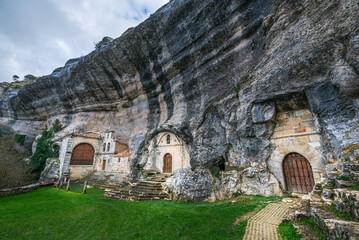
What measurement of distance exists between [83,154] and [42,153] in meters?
5.54

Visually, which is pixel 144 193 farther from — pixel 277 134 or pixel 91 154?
pixel 91 154

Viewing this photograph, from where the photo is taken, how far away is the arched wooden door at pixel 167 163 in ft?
50.5

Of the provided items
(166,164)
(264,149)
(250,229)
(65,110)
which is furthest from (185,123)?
(65,110)

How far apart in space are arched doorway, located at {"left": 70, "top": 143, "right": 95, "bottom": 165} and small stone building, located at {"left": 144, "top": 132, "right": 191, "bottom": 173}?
9.17 meters

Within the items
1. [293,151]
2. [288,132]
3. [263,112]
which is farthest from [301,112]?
[293,151]

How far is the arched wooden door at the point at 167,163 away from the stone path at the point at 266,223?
33.7ft

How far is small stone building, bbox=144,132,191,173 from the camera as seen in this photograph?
14.8 m

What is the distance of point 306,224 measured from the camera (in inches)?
160

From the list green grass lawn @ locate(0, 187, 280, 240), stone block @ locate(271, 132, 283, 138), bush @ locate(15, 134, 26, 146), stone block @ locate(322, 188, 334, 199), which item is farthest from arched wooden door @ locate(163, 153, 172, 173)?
bush @ locate(15, 134, 26, 146)

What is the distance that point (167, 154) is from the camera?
15.9m

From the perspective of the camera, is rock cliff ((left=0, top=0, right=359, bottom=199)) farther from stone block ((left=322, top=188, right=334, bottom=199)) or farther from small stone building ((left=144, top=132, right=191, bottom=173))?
stone block ((left=322, top=188, right=334, bottom=199))

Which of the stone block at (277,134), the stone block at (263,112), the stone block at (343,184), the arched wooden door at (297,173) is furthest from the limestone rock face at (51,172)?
the stone block at (343,184)

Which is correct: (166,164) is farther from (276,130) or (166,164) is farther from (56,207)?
(276,130)

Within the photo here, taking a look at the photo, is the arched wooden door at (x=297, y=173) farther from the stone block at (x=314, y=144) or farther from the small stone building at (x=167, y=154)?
the small stone building at (x=167, y=154)
